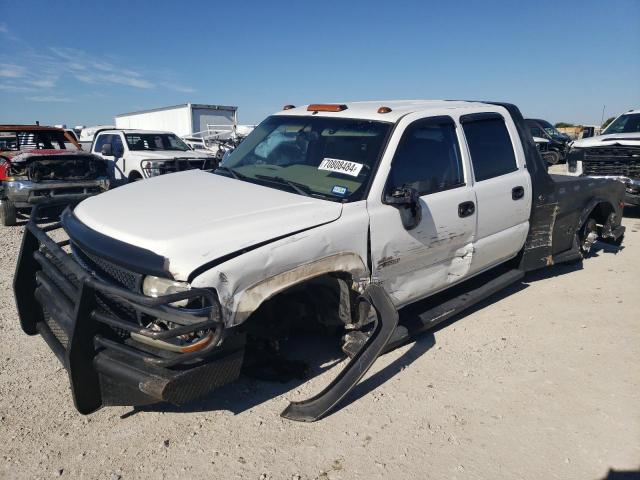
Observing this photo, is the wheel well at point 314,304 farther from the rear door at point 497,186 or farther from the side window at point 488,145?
the side window at point 488,145

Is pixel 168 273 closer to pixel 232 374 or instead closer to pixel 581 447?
pixel 232 374

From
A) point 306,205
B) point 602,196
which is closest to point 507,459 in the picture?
point 306,205

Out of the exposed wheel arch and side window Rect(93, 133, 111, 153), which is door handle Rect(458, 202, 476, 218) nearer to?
the exposed wheel arch

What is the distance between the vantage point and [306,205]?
2928 mm

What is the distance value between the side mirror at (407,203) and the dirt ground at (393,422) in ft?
3.60

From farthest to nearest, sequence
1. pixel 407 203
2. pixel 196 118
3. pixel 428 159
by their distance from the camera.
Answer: pixel 196 118 < pixel 428 159 < pixel 407 203

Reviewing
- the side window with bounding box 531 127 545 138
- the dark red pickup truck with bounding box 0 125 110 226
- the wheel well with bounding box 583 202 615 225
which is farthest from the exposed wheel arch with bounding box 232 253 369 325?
the side window with bounding box 531 127 545 138

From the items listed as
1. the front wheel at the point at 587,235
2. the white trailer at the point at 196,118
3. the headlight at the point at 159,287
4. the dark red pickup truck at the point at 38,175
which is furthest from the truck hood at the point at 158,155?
the white trailer at the point at 196,118

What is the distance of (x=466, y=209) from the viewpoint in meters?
3.71

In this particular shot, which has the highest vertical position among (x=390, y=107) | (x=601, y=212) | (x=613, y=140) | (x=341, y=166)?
(x=390, y=107)

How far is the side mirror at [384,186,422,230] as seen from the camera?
309cm

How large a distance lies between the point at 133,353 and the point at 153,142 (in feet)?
31.8

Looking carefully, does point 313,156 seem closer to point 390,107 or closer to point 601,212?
point 390,107

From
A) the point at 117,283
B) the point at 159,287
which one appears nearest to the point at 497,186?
the point at 159,287
